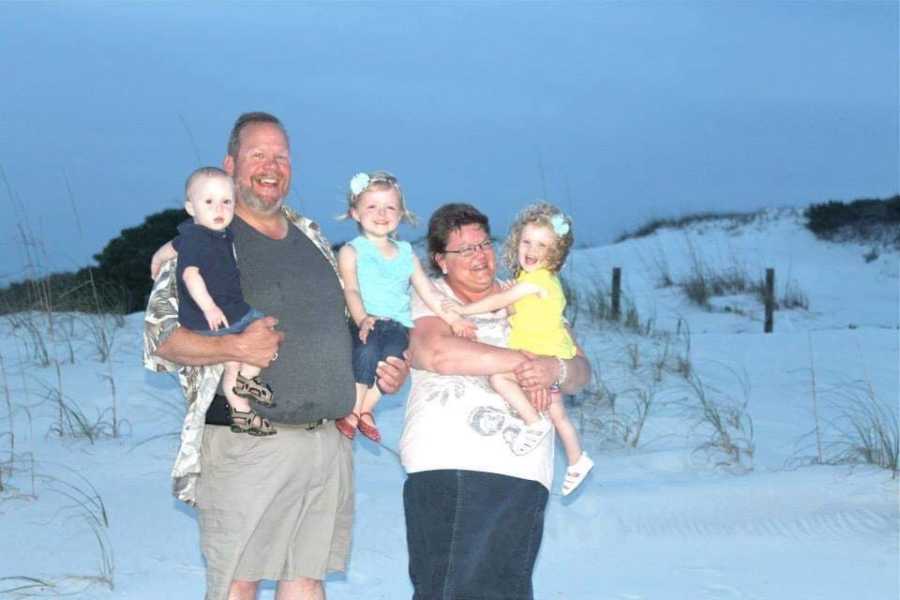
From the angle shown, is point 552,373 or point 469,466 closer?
point 469,466

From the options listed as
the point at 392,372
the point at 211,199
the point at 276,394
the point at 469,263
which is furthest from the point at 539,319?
the point at 211,199

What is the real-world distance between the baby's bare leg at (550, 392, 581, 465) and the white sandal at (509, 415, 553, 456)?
14 centimetres

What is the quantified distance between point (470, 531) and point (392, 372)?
58 cm

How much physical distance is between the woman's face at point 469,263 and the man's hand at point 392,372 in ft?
0.99

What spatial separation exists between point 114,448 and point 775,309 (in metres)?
15.0

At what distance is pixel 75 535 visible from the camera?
7.17 m

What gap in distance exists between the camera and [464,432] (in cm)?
426

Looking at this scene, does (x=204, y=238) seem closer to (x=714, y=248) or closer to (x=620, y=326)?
(x=620, y=326)

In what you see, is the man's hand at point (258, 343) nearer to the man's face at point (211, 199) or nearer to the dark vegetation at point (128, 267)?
the man's face at point (211, 199)

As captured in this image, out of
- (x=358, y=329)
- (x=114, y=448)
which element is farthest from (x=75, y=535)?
(x=358, y=329)

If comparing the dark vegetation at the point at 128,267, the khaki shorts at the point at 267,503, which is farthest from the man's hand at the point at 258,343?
the dark vegetation at the point at 128,267

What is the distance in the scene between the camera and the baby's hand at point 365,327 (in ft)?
14.5

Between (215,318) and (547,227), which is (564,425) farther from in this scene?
(215,318)

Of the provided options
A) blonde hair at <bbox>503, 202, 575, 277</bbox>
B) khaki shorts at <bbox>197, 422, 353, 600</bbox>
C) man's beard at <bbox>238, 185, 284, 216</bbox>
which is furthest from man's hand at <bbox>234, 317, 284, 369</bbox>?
blonde hair at <bbox>503, 202, 575, 277</bbox>
